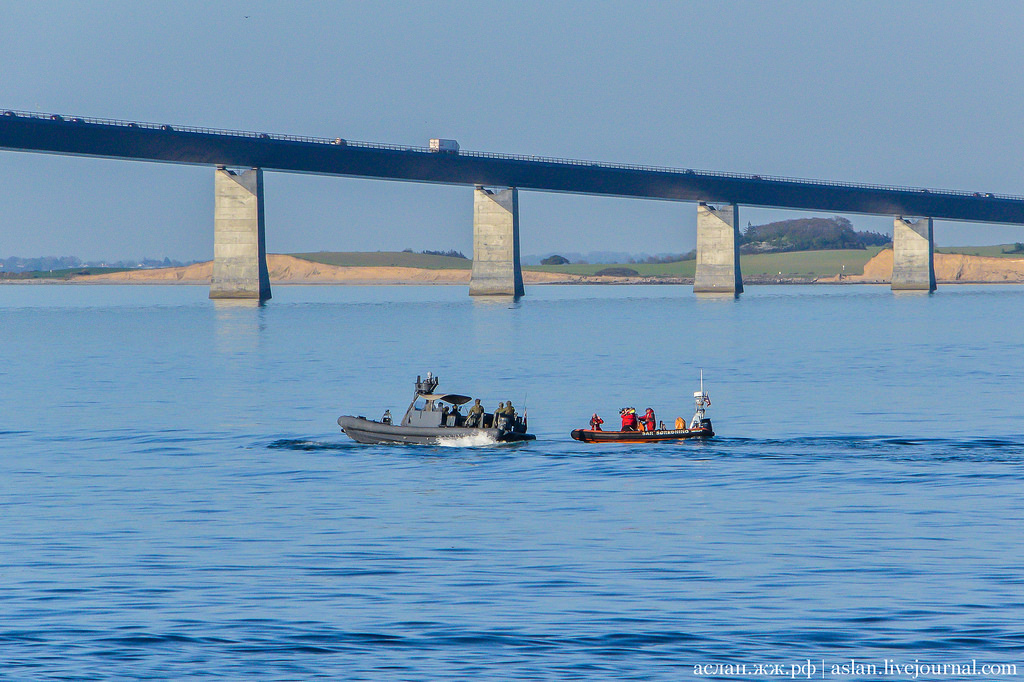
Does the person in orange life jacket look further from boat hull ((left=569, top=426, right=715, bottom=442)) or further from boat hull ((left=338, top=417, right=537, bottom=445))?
boat hull ((left=338, top=417, right=537, bottom=445))

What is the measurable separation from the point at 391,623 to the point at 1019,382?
53287 millimetres

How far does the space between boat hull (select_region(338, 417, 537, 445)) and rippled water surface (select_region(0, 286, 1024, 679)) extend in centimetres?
40

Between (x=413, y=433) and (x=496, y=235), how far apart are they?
477 feet

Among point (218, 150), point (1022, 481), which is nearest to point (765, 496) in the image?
point (1022, 481)

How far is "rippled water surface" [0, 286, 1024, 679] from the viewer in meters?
19.9

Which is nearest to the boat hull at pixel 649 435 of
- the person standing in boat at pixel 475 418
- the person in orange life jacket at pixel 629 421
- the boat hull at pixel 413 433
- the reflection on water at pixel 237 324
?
the person in orange life jacket at pixel 629 421

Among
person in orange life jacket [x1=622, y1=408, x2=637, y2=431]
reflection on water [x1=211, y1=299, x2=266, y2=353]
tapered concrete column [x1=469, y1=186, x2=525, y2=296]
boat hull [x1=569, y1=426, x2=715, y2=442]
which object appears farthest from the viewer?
tapered concrete column [x1=469, y1=186, x2=525, y2=296]

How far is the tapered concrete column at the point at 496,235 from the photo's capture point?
18788 centimetres

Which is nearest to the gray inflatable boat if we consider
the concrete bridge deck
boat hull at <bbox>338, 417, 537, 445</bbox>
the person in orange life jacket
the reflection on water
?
boat hull at <bbox>338, 417, 537, 445</bbox>

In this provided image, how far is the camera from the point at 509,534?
28516 mm

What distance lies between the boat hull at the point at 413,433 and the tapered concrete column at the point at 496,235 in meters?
143

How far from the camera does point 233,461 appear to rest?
41.5 m

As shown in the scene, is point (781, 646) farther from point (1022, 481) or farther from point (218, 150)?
point (218, 150)

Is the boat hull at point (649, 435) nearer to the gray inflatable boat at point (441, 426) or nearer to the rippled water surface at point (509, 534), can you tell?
the rippled water surface at point (509, 534)
